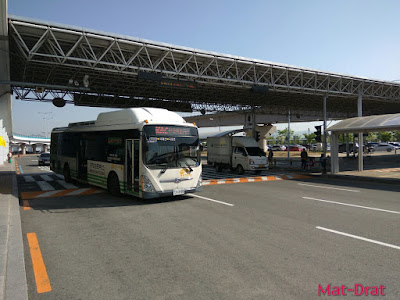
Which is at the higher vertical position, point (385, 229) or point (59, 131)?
point (59, 131)

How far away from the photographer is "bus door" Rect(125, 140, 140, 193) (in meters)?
10.3

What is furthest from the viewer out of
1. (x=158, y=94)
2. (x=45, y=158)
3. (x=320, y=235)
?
→ (x=45, y=158)

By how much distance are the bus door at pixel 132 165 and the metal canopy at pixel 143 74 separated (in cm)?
708

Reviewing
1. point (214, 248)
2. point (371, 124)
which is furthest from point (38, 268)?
point (371, 124)

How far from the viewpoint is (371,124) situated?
58.0 feet

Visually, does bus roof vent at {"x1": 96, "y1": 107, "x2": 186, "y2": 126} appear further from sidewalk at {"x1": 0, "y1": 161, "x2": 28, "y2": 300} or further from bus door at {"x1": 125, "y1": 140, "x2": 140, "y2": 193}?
sidewalk at {"x1": 0, "y1": 161, "x2": 28, "y2": 300}

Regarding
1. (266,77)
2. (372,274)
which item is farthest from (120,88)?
(372,274)

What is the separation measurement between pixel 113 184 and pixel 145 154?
2.67 meters

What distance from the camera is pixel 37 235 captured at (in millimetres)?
6875

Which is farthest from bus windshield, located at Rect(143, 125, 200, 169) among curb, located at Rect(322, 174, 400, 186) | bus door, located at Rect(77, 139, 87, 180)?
curb, located at Rect(322, 174, 400, 186)

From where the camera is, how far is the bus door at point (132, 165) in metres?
10.3

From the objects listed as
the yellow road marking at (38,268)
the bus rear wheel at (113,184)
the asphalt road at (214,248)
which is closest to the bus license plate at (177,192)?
the asphalt road at (214,248)

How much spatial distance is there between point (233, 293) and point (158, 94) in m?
27.6

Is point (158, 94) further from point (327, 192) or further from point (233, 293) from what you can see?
point (233, 293)
